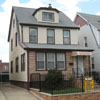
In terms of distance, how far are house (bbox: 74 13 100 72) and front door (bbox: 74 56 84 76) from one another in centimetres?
358

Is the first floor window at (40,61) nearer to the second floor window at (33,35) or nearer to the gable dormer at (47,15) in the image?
the second floor window at (33,35)

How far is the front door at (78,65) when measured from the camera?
19938mm

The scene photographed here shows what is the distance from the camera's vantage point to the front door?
19938 mm

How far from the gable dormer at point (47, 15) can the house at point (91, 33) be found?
15.6ft

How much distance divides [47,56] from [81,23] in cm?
972

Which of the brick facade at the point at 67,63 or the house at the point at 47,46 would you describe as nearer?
the brick facade at the point at 67,63

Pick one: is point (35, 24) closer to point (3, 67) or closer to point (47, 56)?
point (47, 56)

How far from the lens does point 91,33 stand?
24.4 m

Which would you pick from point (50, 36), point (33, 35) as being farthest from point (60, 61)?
point (33, 35)

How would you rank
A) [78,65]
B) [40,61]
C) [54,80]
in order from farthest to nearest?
1. [78,65]
2. [40,61]
3. [54,80]

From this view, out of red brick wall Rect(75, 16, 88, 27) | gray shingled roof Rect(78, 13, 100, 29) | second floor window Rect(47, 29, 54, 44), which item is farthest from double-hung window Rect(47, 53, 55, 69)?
red brick wall Rect(75, 16, 88, 27)

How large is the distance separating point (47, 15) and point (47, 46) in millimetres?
3918

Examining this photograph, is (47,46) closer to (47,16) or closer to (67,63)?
(67,63)

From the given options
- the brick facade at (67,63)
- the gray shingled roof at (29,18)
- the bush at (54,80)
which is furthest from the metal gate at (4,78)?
the bush at (54,80)
